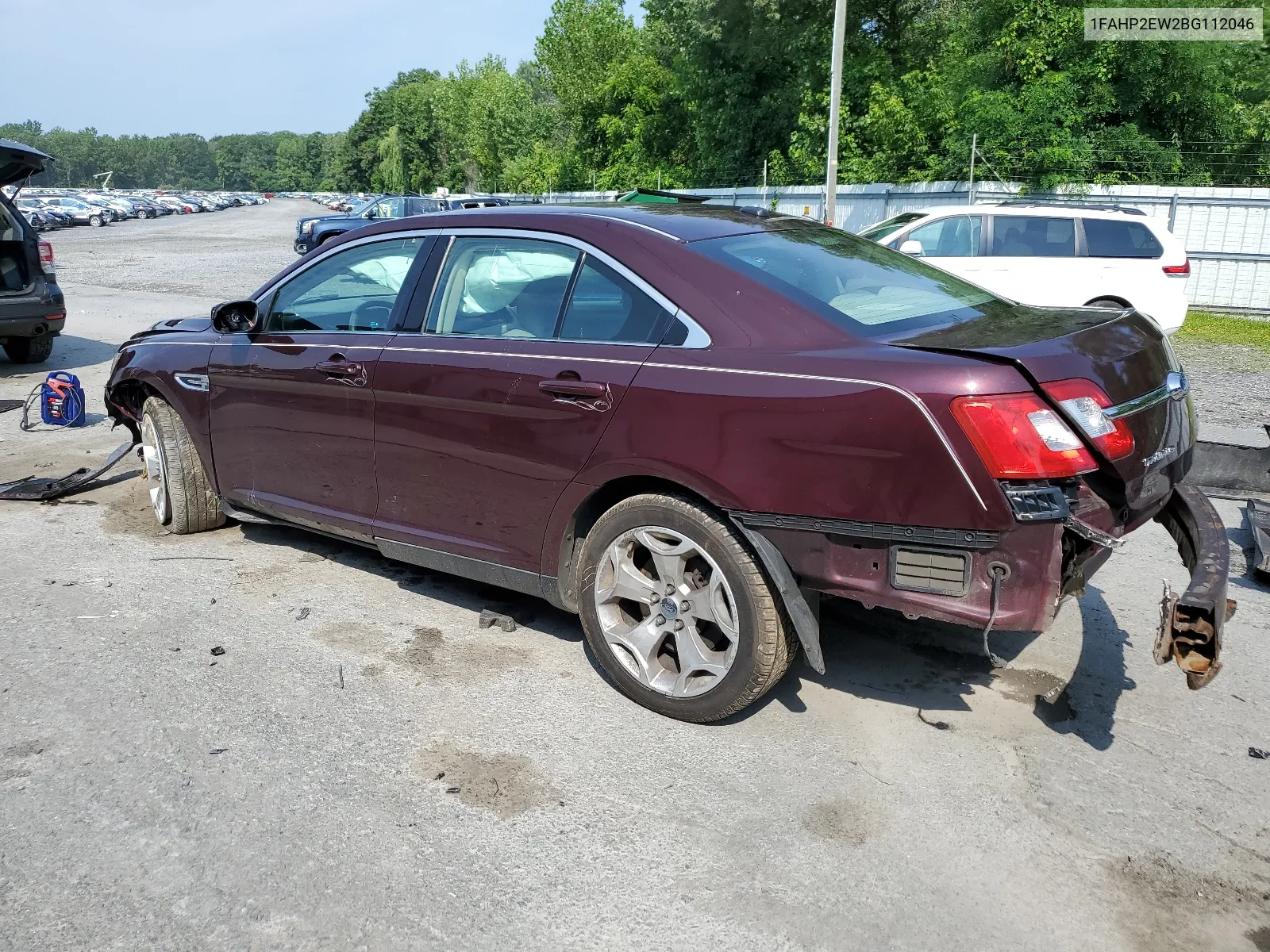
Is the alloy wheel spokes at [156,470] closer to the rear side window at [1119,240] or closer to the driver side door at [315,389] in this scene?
the driver side door at [315,389]

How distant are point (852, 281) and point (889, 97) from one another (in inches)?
984

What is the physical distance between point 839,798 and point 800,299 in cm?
158

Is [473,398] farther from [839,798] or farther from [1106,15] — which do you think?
[1106,15]

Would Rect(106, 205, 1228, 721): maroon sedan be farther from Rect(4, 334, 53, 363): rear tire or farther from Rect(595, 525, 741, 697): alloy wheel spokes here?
Rect(4, 334, 53, 363): rear tire

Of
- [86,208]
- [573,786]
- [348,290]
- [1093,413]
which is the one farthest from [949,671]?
[86,208]

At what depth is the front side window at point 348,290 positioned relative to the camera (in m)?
4.50

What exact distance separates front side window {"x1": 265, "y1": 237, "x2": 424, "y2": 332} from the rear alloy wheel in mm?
1558

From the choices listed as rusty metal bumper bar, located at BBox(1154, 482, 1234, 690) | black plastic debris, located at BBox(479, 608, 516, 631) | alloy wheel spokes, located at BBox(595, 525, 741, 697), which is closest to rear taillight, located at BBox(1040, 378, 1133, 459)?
rusty metal bumper bar, located at BBox(1154, 482, 1234, 690)

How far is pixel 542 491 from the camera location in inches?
→ 151

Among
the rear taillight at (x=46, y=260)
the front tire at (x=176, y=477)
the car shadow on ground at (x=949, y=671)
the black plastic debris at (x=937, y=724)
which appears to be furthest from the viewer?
the rear taillight at (x=46, y=260)

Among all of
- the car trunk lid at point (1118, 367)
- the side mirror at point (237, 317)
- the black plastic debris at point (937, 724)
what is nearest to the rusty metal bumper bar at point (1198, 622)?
the car trunk lid at point (1118, 367)

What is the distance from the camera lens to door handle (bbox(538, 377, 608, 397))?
360 cm

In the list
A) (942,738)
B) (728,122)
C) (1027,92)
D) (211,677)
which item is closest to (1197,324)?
(1027,92)

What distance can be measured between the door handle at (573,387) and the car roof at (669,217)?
2.03 feet
